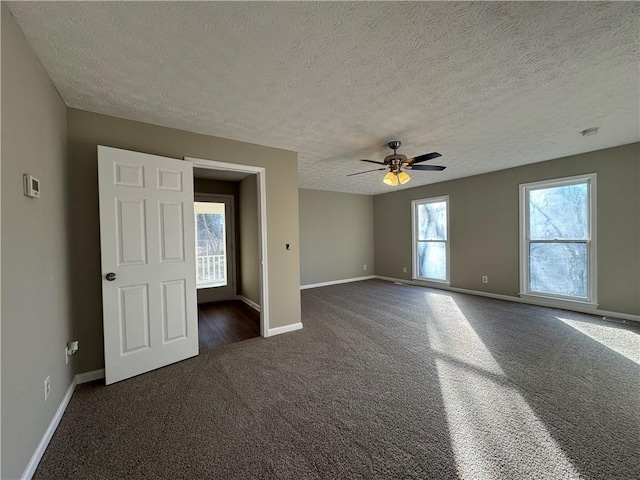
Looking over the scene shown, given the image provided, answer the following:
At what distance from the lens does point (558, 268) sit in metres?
4.16

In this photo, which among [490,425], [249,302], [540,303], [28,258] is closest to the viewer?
[28,258]

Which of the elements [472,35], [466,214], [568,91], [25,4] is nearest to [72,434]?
[25,4]

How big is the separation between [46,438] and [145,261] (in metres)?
1.29

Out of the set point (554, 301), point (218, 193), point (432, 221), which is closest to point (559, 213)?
point (554, 301)

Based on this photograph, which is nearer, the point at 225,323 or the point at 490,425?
the point at 490,425

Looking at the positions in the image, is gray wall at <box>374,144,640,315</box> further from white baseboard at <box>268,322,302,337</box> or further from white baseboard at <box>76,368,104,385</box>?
white baseboard at <box>76,368,104,385</box>

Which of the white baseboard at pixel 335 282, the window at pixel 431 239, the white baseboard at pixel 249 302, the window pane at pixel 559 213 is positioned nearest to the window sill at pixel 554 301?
the window pane at pixel 559 213

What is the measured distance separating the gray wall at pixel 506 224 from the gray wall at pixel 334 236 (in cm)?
41

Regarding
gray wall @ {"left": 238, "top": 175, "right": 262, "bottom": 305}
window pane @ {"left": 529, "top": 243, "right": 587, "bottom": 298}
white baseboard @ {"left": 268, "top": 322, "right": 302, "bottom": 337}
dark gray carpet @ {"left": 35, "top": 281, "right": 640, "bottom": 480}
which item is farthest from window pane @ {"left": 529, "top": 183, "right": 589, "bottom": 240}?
gray wall @ {"left": 238, "top": 175, "right": 262, "bottom": 305}

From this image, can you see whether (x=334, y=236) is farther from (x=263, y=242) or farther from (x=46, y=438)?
(x=46, y=438)

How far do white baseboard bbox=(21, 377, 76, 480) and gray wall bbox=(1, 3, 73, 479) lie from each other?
1.6 inches

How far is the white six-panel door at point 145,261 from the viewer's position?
222 centimetres

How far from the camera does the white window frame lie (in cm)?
376

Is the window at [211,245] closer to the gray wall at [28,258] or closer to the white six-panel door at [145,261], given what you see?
the white six-panel door at [145,261]
